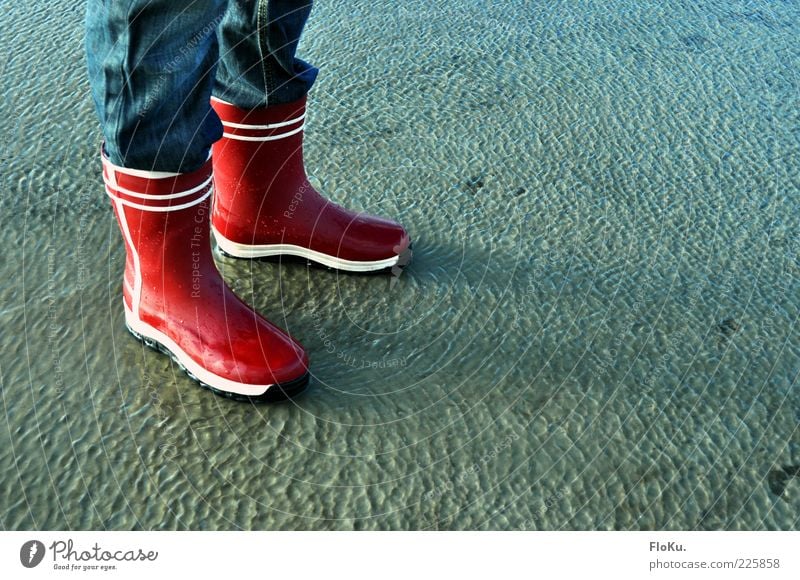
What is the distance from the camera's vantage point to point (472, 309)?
872mm

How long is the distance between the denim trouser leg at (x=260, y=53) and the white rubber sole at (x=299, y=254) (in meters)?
0.15

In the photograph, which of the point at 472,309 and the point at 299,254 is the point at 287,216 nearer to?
the point at 299,254

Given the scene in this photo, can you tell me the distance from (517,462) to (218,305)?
0.94 feet

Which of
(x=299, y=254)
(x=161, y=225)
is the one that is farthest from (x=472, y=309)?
(x=161, y=225)

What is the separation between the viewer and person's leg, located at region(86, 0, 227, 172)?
0.66 metres

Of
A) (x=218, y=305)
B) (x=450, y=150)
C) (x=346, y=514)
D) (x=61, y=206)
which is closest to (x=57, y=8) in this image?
(x=61, y=206)

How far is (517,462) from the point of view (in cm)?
72

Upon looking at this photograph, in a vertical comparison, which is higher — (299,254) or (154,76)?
(154,76)

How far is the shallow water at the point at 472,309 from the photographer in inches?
27.4

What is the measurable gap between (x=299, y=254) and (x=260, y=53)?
0.67 ft

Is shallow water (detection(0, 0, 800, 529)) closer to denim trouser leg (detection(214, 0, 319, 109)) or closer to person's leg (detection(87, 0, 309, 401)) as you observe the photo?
person's leg (detection(87, 0, 309, 401))

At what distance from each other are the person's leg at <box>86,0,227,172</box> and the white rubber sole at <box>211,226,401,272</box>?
0.63 feet

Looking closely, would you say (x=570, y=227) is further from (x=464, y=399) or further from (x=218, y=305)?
(x=218, y=305)

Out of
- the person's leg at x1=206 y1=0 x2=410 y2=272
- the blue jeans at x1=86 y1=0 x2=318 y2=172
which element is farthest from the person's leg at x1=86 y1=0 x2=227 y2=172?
the person's leg at x1=206 y1=0 x2=410 y2=272
